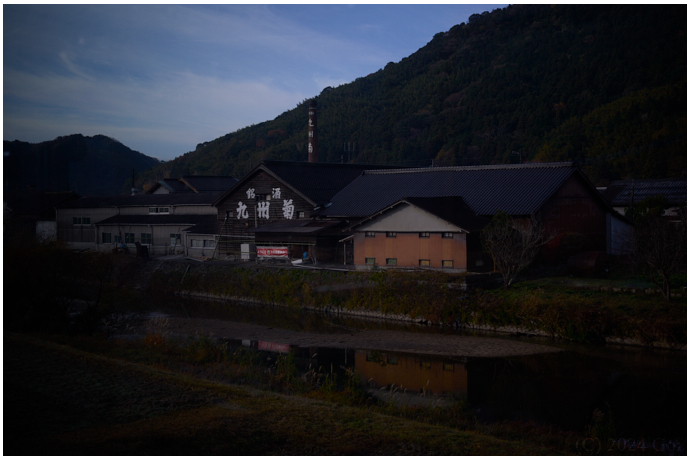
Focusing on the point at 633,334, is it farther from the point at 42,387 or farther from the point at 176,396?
the point at 42,387

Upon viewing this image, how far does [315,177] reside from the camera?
110ft

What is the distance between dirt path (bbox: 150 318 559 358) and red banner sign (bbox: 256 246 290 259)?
7.96 metres

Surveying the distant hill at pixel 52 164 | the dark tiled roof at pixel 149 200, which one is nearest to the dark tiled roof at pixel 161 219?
the dark tiled roof at pixel 149 200

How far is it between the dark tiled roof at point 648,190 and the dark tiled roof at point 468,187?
1101cm

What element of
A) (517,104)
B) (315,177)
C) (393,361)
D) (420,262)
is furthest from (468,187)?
(517,104)

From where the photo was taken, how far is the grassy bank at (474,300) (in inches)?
613

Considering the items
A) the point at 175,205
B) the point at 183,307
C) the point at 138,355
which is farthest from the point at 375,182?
the point at 138,355

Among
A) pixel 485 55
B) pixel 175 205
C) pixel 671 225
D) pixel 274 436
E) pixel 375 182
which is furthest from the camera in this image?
pixel 485 55

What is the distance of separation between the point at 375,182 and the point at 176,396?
78.9 feet

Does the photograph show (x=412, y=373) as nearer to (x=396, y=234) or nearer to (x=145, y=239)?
(x=396, y=234)

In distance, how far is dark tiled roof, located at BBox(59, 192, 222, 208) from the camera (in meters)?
Result: 39.9

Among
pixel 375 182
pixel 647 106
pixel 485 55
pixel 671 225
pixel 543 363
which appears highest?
pixel 485 55

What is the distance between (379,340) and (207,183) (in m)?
41.0

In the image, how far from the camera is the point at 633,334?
15.4 metres
